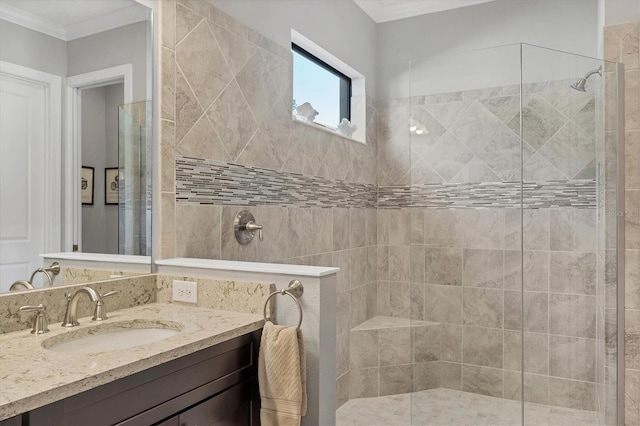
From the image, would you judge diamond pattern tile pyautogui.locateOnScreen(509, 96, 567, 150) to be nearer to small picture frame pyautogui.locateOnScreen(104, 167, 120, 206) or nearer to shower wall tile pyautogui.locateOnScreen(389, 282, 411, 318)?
shower wall tile pyautogui.locateOnScreen(389, 282, 411, 318)

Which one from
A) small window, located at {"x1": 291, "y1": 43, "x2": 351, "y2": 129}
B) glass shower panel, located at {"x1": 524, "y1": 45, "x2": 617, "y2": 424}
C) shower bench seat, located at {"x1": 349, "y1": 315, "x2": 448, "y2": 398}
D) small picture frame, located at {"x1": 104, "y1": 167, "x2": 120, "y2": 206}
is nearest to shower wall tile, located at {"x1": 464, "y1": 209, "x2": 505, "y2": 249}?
glass shower panel, located at {"x1": 524, "y1": 45, "x2": 617, "y2": 424}

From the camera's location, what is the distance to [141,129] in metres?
1.90

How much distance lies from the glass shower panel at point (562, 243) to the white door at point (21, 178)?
204 cm

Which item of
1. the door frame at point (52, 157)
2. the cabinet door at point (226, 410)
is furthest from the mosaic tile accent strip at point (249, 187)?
the cabinet door at point (226, 410)

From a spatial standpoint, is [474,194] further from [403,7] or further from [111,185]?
[403,7]

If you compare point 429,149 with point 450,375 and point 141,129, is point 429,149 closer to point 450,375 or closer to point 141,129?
point 450,375

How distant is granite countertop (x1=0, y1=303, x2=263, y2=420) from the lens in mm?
988

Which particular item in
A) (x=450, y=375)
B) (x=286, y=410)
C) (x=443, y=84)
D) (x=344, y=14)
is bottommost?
(x=450, y=375)

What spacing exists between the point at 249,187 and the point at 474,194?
1.15 m

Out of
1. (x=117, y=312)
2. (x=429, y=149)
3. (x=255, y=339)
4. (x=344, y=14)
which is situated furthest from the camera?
(x=344, y=14)

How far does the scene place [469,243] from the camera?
8.09ft

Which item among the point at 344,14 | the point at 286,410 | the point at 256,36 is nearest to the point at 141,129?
the point at 256,36

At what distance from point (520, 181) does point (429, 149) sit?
0.53 metres

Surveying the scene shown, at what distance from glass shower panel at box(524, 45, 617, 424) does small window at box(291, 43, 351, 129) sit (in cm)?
142
